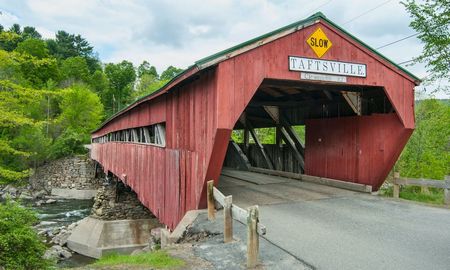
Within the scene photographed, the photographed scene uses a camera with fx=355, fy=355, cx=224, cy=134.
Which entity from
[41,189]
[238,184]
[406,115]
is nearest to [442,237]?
[406,115]

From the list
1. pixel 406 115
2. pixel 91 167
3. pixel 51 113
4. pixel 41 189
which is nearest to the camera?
pixel 406 115

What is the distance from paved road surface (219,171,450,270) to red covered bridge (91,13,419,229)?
132cm

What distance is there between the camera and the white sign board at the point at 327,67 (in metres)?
7.19

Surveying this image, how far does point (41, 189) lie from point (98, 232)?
2069cm

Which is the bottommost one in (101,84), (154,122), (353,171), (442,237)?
(442,237)

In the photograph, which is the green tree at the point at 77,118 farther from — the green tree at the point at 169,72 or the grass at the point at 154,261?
the green tree at the point at 169,72

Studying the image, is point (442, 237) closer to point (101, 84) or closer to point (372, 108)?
Answer: point (372, 108)

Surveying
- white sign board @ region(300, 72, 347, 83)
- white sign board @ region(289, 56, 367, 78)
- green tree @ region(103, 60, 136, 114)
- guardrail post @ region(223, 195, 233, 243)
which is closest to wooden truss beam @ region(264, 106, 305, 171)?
white sign board @ region(289, 56, 367, 78)

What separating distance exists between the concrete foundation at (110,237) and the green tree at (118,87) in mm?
55325

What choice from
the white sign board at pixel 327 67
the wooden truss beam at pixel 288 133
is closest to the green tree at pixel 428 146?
the wooden truss beam at pixel 288 133

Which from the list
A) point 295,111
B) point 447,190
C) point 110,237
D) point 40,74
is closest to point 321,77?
point 447,190

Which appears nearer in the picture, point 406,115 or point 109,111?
point 406,115

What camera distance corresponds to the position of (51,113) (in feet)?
146

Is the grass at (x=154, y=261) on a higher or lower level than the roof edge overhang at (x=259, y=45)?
lower
